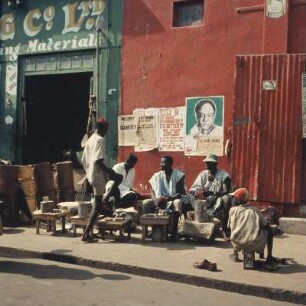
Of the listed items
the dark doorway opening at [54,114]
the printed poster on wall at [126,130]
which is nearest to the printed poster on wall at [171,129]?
the printed poster on wall at [126,130]

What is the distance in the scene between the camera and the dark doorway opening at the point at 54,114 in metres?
13.0

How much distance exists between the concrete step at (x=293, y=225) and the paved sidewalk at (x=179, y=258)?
172 millimetres

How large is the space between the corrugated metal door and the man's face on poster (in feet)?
2.49

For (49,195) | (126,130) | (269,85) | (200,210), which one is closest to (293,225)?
(200,210)

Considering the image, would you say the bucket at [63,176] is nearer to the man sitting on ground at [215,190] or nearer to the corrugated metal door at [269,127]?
the man sitting on ground at [215,190]

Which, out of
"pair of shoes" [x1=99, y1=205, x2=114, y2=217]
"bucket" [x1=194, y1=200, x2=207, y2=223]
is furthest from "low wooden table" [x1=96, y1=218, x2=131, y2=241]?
"bucket" [x1=194, y1=200, x2=207, y2=223]

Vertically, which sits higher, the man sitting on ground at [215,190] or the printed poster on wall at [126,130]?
the printed poster on wall at [126,130]

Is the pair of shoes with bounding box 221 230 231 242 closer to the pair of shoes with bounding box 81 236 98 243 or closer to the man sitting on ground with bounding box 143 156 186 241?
the man sitting on ground with bounding box 143 156 186 241


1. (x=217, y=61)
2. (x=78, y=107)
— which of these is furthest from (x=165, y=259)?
(x=78, y=107)

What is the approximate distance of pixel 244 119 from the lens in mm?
9828

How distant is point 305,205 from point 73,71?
219 inches

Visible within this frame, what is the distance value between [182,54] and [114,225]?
3.93 meters

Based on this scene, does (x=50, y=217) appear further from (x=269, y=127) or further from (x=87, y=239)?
(x=269, y=127)

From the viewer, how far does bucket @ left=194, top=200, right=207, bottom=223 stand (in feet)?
27.8
